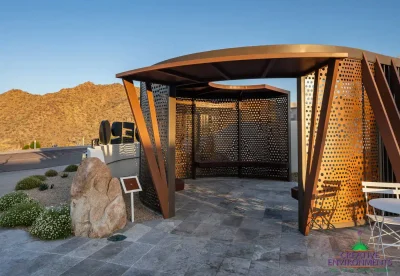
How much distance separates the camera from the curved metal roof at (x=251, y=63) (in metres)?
3.49

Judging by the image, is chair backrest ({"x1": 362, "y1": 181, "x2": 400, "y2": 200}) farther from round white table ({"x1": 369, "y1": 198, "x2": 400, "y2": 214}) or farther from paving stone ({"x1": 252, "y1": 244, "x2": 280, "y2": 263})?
paving stone ({"x1": 252, "y1": 244, "x2": 280, "y2": 263})

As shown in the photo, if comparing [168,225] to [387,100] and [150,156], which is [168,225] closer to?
[150,156]

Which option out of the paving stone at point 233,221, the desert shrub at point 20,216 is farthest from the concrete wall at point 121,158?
the paving stone at point 233,221

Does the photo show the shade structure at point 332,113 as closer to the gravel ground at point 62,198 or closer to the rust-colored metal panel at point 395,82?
the rust-colored metal panel at point 395,82

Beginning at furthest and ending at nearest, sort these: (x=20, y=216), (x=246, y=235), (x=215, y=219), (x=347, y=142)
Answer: (x=215, y=219), (x=20, y=216), (x=347, y=142), (x=246, y=235)

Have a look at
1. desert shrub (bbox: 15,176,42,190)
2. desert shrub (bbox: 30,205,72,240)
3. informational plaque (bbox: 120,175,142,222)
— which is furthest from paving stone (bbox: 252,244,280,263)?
desert shrub (bbox: 15,176,42,190)

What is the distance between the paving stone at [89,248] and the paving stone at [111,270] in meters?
0.49

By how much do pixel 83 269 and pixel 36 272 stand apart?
54cm

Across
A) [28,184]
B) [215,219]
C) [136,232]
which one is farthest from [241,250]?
[28,184]

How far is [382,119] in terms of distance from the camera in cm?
393

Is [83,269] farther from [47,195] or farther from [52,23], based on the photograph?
[52,23]

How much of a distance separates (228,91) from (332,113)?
438cm

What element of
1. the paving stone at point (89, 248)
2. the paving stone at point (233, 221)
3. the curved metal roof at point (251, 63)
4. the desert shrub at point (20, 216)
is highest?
the curved metal roof at point (251, 63)

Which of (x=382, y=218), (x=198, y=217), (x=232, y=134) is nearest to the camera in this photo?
(x=382, y=218)
